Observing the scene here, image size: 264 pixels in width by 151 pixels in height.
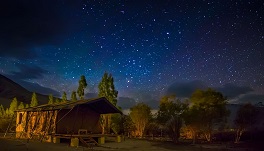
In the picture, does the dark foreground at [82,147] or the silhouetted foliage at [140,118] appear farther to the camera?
the silhouetted foliage at [140,118]

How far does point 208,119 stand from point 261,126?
11.1m

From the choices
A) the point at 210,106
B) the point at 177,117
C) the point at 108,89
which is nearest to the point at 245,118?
the point at 210,106

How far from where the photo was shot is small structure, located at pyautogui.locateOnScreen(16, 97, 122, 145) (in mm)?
31922

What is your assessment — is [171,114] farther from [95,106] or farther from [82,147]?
[82,147]

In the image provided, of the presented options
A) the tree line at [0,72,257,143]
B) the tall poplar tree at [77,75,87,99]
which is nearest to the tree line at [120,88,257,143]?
the tree line at [0,72,257,143]

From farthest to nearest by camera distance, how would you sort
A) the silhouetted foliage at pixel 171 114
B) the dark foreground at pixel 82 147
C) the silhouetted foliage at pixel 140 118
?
the silhouetted foliage at pixel 140 118, the silhouetted foliage at pixel 171 114, the dark foreground at pixel 82 147

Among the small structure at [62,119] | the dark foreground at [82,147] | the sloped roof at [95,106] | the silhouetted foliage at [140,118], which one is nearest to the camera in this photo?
the dark foreground at [82,147]

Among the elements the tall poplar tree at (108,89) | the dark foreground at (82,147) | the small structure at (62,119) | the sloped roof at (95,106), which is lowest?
the dark foreground at (82,147)

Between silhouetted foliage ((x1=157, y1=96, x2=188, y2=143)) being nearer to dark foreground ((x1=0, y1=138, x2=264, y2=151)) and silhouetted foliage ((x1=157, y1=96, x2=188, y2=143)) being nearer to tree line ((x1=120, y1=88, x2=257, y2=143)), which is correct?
tree line ((x1=120, y1=88, x2=257, y2=143))

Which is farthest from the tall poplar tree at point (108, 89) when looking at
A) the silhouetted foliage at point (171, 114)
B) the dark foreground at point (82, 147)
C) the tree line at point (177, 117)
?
the dark foreground at point (82, 147)

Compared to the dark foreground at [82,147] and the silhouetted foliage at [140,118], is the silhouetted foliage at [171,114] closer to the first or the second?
the silhouetted foliage at [140,118]

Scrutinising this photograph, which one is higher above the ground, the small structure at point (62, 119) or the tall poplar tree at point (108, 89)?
the tall poplar tree at point (108, 89)

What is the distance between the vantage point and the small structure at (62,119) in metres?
31.9

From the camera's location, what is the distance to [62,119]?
108ft
